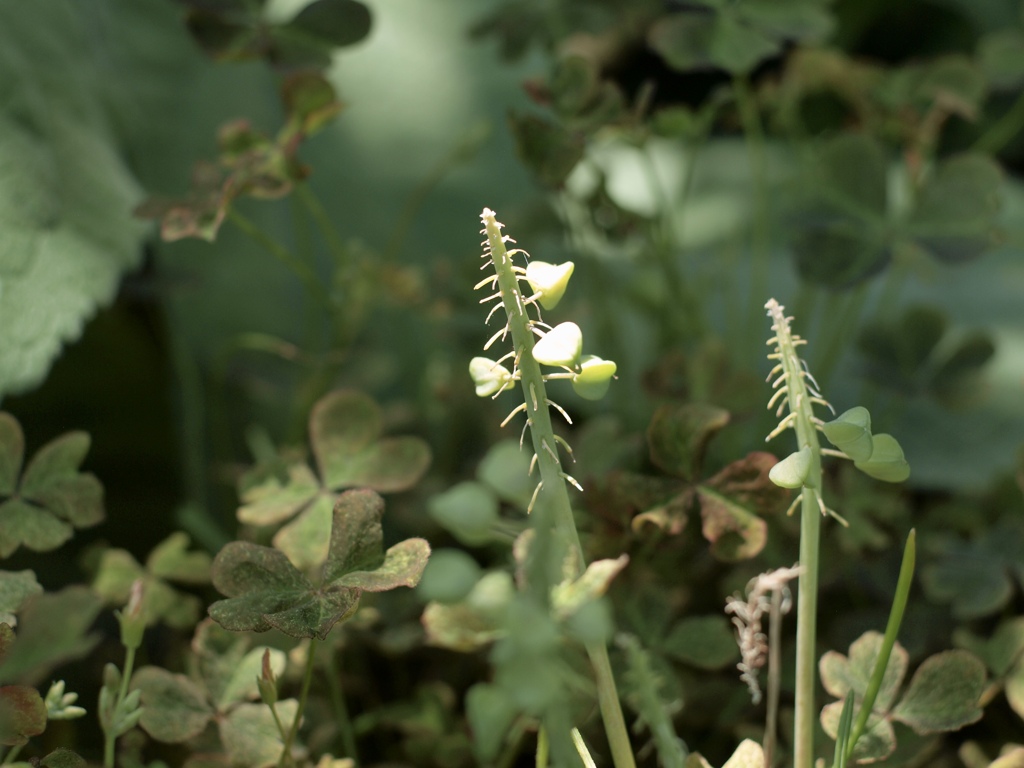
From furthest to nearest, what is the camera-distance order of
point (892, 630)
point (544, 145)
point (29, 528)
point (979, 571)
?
point (544, 145) < point (979, 571) < point (29, 528) < point (892, 630)

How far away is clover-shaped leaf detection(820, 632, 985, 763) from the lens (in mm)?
497

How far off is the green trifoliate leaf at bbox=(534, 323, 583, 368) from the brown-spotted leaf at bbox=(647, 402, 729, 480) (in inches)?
7.1

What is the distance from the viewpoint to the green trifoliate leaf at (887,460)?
42cm

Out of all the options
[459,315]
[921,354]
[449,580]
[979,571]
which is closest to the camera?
[449,580]

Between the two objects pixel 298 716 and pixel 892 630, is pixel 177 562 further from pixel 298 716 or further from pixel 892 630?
pixel 892 630

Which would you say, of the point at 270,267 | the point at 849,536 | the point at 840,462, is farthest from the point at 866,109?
the point at 270,267

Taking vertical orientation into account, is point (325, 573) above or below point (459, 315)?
above

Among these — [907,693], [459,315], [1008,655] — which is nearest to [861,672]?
[907,693]

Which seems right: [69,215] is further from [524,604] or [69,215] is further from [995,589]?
[995,589]

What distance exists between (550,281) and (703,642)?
282 millimetres

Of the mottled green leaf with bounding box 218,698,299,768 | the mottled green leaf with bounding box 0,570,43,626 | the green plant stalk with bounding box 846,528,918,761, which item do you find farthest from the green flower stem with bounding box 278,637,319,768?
the green plant stalk with bounding box 846,528,918,761

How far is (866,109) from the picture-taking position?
3.30ft

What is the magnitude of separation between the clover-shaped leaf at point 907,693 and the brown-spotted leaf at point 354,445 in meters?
0.27

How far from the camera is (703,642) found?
58 centimetres
